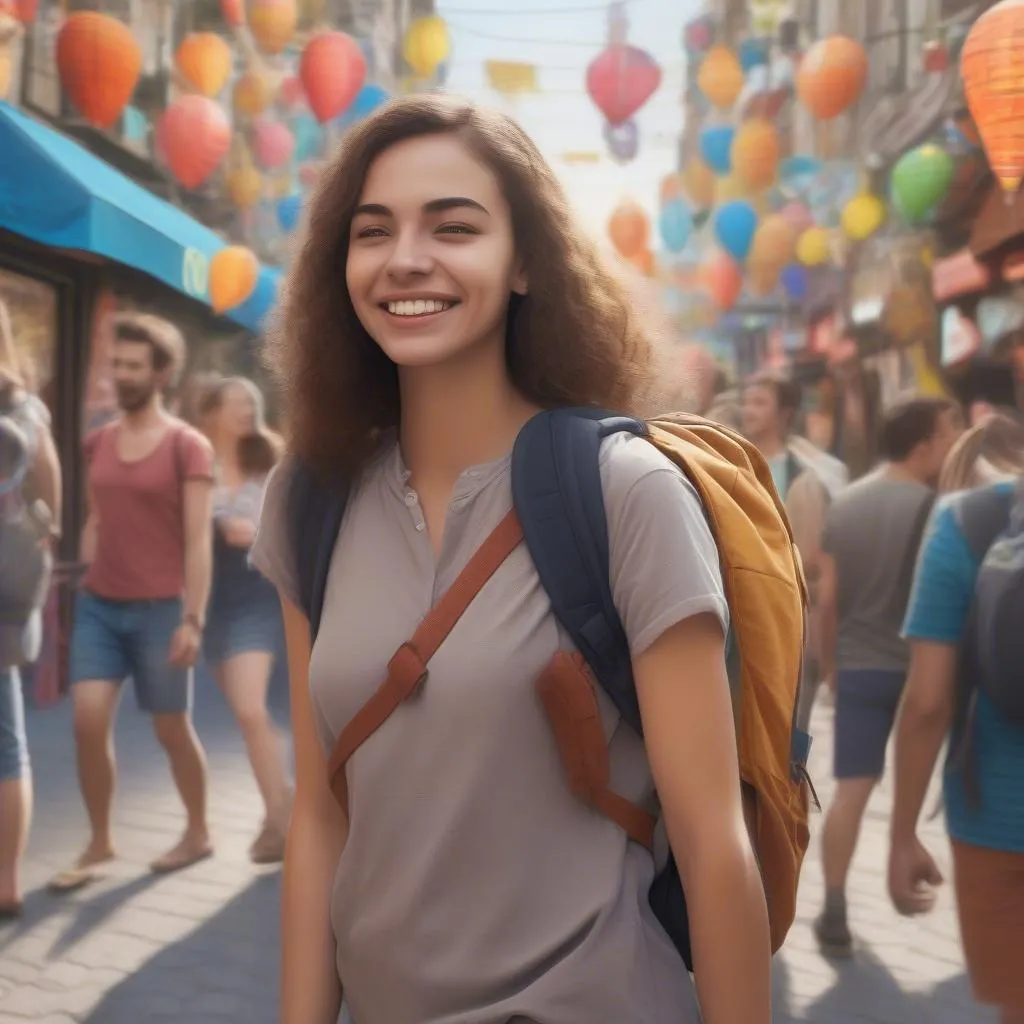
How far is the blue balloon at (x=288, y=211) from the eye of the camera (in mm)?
6531

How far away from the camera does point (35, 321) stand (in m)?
6.90

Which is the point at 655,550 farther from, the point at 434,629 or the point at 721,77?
the point at 721,77

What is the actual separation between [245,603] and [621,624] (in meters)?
3.75

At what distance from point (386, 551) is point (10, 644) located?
2710 millimetres

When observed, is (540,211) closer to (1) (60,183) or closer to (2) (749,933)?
(2) (749,933)

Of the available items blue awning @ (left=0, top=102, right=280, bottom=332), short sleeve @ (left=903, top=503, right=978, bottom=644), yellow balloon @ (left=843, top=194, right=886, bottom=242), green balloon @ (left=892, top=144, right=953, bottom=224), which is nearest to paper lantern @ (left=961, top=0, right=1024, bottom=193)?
short sleeve @ (left=903, top=503, right=978, bottom=644)

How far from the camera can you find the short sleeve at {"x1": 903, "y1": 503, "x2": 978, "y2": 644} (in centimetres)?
313

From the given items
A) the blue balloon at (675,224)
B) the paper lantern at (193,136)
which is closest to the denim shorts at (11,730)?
the paper lantern at (193,136)

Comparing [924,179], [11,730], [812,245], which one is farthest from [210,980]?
[812,245]

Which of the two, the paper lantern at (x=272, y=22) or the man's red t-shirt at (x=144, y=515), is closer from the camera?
the man's red t-shirt at (x=144, y=515)

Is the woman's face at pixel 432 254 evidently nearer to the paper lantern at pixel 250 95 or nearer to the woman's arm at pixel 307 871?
the woman's arm at pixel 307 871

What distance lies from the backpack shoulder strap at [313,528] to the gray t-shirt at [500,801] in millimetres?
69

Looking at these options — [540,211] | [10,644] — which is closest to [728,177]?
[10,644]

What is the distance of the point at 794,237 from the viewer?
28.8 ft
